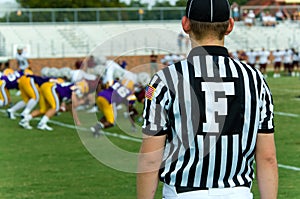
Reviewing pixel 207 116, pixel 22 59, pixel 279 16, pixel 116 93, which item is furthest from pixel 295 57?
pixel 207 116

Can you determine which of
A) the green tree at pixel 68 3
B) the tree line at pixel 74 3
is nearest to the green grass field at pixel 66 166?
the tree line at pixel 74 3

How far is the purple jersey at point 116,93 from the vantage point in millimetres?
16328

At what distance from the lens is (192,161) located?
3.40 m

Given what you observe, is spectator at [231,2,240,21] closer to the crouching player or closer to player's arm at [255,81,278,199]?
the crouching player

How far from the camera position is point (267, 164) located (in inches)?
135

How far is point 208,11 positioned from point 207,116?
43 centimetres

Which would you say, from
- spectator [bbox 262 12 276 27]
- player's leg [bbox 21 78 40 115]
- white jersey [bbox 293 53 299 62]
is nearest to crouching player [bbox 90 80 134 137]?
player's leg [bbox 21 78 40 115]

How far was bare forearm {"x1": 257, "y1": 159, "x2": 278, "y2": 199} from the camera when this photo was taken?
11.3 ft

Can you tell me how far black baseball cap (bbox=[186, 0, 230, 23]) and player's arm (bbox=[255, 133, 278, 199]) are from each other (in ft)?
1.68

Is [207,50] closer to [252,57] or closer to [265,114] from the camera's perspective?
[265,114]

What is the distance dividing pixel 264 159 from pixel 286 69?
1589 inches

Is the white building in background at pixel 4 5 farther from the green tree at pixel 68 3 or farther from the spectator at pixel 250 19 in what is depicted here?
the spectator at pixel 250 19

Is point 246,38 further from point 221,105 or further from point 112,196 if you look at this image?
point 221,105

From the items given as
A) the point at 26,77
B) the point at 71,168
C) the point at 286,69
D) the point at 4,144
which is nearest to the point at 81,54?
the point at 286,69
